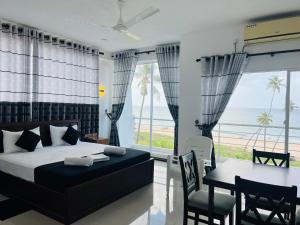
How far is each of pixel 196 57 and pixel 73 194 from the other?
348 cm

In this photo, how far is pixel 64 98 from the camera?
519 cm

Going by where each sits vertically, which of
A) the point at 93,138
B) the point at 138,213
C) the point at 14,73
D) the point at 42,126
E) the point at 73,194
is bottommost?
the point at 138,213

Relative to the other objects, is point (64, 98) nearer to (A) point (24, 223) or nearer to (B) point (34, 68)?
(B) point (34, 68)

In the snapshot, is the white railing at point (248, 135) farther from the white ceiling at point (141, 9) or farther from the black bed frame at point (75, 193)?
the black bed frame at point (75, 193)

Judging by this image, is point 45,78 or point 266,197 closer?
point 266,197

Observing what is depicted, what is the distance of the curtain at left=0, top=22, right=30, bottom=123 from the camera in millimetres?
4090

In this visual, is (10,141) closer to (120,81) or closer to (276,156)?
(120,81)

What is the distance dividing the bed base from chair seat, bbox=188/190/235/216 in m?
1.28

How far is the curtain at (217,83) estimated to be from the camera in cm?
407

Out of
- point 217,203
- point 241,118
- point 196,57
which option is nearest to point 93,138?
point 196,57

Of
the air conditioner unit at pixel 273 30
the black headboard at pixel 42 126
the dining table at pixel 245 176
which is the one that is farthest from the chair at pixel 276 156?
the black headboard at pixel 42 126

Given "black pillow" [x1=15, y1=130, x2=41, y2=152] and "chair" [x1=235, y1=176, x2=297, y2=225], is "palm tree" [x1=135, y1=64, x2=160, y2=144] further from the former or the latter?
"chair" [x1=235, y1=176, x2=297, y2=225]

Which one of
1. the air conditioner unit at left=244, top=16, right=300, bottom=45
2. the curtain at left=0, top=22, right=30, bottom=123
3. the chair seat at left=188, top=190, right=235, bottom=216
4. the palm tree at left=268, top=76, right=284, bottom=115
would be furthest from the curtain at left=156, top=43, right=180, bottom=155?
the palm tree at left=268, top=76, right=284, bottom=115

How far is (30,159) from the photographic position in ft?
10.7
